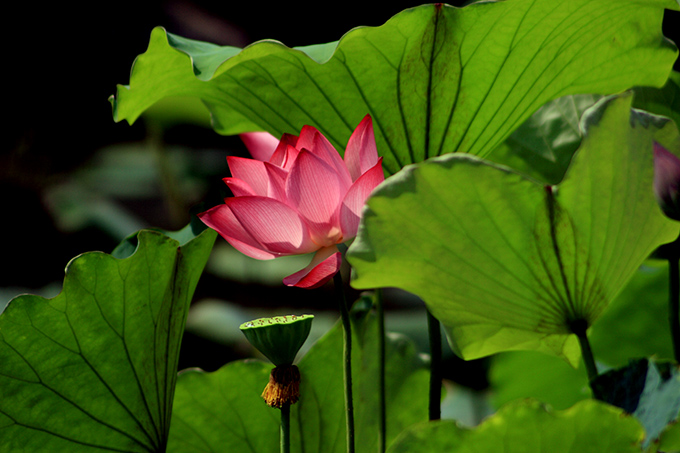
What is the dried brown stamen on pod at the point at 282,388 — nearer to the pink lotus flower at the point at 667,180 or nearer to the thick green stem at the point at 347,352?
the thick green stem at the point at 347,352

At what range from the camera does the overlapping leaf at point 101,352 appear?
28 centimetres

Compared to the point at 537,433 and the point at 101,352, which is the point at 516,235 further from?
the point at 101,352

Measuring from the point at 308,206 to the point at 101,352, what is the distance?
0.45 ft

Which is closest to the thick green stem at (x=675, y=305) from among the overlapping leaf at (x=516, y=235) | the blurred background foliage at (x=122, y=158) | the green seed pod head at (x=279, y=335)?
the overlapping leaf at (x=516, y=235)

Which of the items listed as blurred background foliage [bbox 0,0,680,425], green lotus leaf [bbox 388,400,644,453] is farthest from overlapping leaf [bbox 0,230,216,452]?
blurred background foliage [bbox 0,0,680,425]

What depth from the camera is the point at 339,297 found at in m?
0.24

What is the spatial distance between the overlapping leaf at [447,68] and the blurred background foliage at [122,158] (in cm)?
77

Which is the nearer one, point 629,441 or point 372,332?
point 629,441

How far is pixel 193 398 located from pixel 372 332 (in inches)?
4.3

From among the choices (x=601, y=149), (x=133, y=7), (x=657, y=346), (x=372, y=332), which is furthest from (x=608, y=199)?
(x=133, y=7)

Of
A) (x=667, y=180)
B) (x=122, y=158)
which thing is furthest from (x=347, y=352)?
(x=122, y=158)

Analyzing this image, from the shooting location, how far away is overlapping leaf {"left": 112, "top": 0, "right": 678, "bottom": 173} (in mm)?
280

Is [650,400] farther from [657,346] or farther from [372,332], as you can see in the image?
[657,346]

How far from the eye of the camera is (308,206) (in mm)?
242
